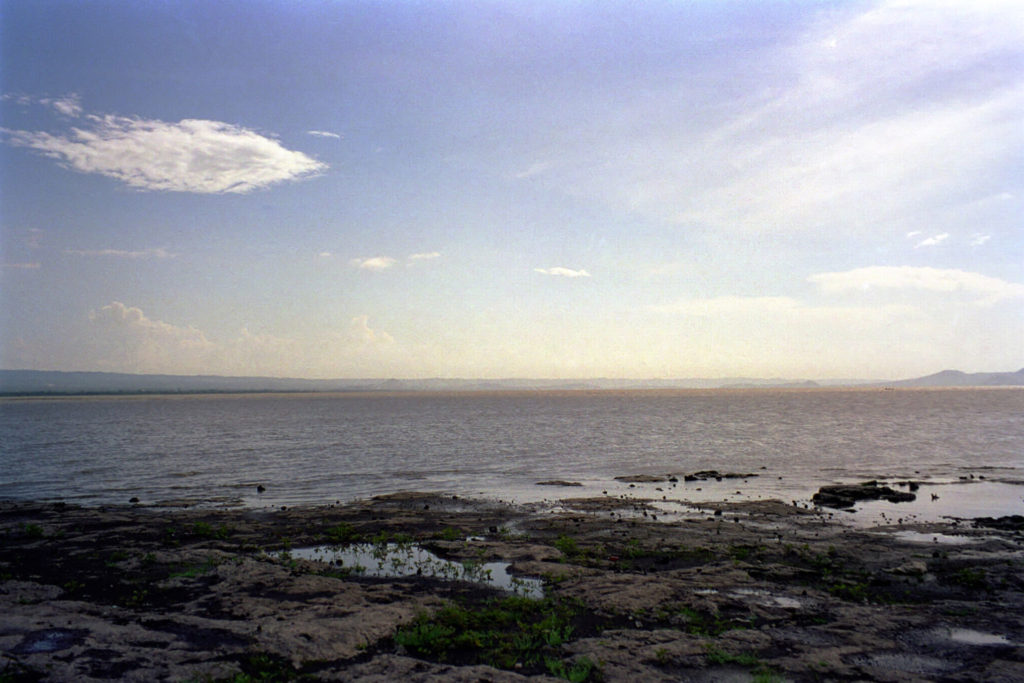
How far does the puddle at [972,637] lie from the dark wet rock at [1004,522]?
17.0 meters

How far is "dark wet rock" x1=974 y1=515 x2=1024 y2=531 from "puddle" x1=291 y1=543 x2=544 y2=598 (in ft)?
80.4

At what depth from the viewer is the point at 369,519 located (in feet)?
104

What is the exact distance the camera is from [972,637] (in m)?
15.8

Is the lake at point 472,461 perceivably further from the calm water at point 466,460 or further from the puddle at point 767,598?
the puddle at point 767,598

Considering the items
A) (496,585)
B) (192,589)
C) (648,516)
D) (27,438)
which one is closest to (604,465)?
(648,516)

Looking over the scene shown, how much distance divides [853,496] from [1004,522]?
331 inches

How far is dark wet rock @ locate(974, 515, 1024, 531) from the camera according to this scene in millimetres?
28969

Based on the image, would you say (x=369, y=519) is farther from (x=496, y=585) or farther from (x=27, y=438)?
(x=27, y=438)

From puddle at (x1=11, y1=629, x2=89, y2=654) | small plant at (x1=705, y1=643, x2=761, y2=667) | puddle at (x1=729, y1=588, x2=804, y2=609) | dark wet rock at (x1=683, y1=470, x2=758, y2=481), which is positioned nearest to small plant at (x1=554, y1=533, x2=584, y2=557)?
puddle at (x1=729, y1=588, x2=804, y2=609)

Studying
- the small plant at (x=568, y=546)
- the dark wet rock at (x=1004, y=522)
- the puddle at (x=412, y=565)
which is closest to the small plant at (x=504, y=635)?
the puddle at (x=412, y=565)

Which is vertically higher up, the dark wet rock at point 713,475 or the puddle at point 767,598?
the puddle at point 767,598

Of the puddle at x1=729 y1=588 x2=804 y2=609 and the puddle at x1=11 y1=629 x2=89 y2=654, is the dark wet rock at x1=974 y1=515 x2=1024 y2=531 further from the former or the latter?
the puddle at x1=11 y1=629 x2=89 y2=654

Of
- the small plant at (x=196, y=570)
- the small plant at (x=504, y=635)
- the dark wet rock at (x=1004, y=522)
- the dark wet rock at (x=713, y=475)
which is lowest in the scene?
the dark wet rock at (x=713, y=475)

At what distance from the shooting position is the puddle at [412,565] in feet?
67.9
